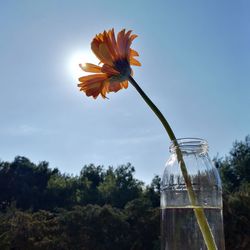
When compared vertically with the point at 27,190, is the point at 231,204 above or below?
below

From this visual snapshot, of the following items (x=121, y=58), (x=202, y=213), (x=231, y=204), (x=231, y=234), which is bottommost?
(x=202, y=213)

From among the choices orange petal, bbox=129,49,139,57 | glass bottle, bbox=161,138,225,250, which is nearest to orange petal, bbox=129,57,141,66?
orange petal, bbox=129,49,139,57

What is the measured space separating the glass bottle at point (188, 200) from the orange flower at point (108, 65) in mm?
147

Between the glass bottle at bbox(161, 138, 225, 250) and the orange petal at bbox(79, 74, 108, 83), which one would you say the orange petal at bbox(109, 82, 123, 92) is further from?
the glass bottle at bbox(161, 138, 225, 250)

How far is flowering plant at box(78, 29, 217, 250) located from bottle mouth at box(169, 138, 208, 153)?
0.17ft

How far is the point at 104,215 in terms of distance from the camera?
9734 mm

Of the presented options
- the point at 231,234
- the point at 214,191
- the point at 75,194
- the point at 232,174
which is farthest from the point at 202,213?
the point at 75,194

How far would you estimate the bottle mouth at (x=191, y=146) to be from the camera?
68 cm

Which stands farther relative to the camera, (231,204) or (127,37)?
(231,204)

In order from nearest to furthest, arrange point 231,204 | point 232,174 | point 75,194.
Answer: point 231,204 → point 232,174 → point 75,194

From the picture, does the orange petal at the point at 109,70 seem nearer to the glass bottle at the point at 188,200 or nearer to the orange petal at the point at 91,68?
the orange petal at the point at 91,68

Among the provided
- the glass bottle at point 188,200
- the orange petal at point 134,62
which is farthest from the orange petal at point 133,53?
the glass bottle at point 188,200

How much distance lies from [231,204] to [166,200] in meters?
9.17

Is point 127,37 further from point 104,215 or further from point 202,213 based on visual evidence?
point 104,215
